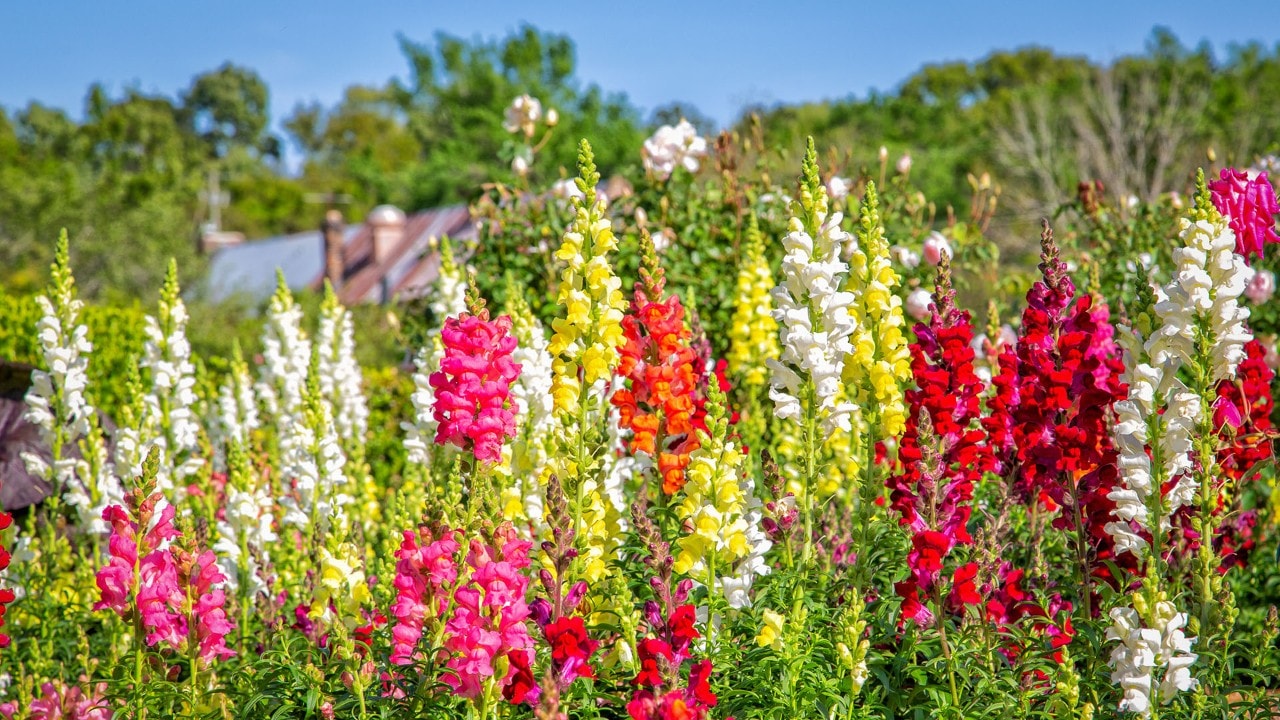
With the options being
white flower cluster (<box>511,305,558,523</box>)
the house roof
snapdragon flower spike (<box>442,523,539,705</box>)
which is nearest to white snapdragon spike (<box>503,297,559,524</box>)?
white flower cluster (<box>511,305,558,523</box>)

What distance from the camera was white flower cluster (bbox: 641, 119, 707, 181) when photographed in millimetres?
7211

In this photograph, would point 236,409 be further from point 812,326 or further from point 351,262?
point 351,262

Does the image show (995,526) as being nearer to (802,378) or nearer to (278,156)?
(802,378)

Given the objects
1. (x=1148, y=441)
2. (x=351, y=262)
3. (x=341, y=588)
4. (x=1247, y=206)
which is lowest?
(x=341, y=588)

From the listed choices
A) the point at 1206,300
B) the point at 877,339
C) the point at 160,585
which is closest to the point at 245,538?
the point at 160,585

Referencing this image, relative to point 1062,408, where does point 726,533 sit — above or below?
below

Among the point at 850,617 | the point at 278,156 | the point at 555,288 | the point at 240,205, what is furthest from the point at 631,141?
the point at 278,156

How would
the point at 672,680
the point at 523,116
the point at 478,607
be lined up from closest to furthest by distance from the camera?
the point at 672,680
the point at 478,607
the point at 523,116

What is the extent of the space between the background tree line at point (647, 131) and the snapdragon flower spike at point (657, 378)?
316 centimetres

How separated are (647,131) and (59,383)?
1128 inches

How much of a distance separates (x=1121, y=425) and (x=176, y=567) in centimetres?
280

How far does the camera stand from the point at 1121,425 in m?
3.34

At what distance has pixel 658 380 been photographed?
12.4 ft

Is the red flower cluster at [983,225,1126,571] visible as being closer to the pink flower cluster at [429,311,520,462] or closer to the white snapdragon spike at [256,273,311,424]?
the pink flower cluster at [429,311,520,462]
